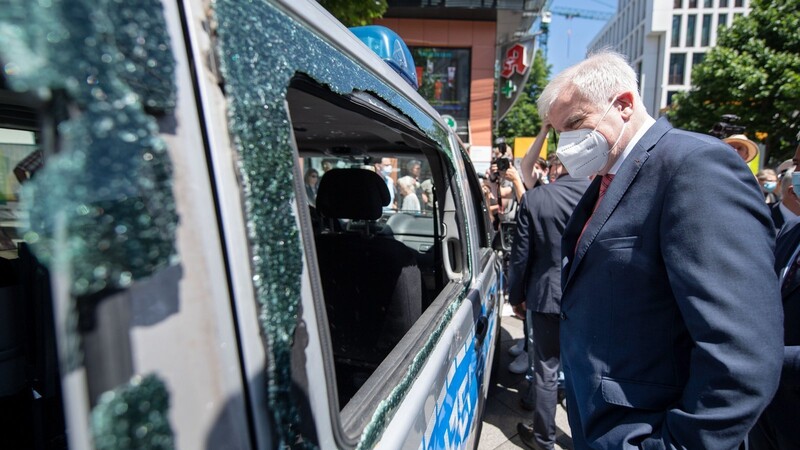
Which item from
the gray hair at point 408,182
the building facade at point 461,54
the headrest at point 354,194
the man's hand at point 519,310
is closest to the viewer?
the headrest at point 354,194

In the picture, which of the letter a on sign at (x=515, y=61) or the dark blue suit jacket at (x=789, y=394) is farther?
the letter a on sign at (x=515, y=61)

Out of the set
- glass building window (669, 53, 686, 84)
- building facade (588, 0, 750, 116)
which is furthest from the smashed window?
glass building window (669, 53, 686, 84)

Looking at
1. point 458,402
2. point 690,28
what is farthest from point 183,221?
point 690,28

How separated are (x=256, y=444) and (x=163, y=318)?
21cm

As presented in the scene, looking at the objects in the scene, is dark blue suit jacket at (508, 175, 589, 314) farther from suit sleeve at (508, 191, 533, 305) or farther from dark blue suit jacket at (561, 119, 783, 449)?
dark blue suit jacket at (561, 119, 783, 449)

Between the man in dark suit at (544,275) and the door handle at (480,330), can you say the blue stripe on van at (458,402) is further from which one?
the man in dark suit at (544,275)

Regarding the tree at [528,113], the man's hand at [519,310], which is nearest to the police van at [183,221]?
Answer: the man's hand at [519,310]

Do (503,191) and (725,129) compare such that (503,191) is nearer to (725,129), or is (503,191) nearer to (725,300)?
(725,129)

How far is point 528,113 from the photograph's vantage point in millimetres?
31469

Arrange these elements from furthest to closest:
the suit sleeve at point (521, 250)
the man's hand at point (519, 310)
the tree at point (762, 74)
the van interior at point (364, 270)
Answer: the tree at point (762, 74)
the man's hand at point (519, 310)
the suit sleeve at point (521, 250)
the van interior at point (364, 270)

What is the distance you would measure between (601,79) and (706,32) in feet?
184

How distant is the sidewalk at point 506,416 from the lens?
2.82 meters

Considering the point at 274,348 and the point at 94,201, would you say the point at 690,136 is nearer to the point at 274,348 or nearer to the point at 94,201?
the point at 274,348

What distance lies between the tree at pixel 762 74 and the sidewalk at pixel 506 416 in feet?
46.8
